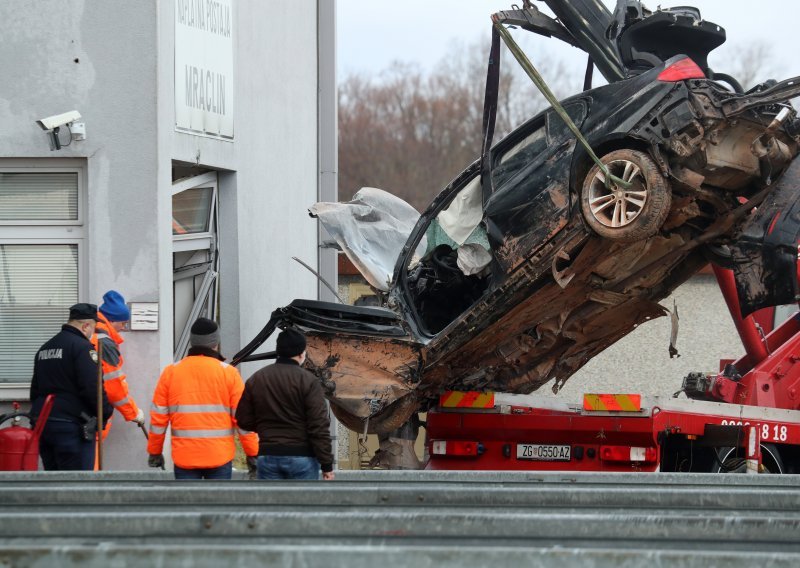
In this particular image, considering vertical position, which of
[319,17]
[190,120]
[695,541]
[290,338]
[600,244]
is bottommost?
[695,541]

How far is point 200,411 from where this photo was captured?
288 inches

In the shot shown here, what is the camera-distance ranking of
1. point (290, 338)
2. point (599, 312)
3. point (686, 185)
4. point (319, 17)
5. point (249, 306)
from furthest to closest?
point (319, 17), point (249, 306), point (599, 312), point (686, 185), point (290, 338)

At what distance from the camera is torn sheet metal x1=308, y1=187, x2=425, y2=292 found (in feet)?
34.2

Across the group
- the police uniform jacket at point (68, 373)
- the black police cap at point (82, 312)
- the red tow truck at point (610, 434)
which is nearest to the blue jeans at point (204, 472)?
the police uniform jacket at point (68, 373)

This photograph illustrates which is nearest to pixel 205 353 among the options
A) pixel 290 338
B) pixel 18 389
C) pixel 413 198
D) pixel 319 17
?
pixel 290 338

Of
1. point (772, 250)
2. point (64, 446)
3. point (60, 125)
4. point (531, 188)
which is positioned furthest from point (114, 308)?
point (772, 250)

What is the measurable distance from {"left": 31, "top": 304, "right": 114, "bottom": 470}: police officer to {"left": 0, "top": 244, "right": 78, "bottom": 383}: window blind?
4.41 ft

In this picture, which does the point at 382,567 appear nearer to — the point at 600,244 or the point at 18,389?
the point at 600,244

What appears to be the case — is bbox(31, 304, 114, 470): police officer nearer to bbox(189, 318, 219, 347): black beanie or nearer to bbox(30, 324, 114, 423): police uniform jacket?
bbox(30, 324, 114, 423): police uniform jacket

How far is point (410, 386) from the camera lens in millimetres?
9773

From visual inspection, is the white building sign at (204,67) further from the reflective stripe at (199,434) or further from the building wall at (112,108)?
the reflective stripe at (199,434)

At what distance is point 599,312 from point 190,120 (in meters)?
3.93

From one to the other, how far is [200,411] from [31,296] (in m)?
3.55

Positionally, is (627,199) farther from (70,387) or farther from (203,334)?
(70,387)
